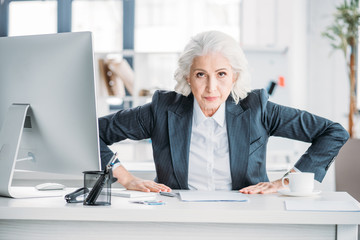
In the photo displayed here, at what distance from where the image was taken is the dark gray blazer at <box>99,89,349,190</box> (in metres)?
1.83

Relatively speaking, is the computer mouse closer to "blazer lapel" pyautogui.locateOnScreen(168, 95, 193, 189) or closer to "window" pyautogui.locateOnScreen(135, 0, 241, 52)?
"blazer lapel" pyautogui.locateOnScreen(168, 95, 193, 189)

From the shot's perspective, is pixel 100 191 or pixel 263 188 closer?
pixel 100 191

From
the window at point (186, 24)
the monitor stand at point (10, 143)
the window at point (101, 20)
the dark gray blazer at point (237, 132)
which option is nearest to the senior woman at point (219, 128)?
the dark gray blazer at point (237, 132)

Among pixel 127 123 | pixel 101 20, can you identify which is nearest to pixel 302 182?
pixel 127 123

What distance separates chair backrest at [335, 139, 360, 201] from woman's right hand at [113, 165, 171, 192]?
155 cm

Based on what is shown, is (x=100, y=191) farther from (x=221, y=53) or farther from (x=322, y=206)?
(x=221, y=53)

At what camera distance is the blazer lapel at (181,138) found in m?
1.84

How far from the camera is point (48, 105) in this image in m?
1.43

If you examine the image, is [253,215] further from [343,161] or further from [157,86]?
[157,86]

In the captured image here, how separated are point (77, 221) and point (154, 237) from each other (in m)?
0.23

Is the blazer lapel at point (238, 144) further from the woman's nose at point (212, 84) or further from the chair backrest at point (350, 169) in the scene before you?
the chair backrest at point (350, 169)

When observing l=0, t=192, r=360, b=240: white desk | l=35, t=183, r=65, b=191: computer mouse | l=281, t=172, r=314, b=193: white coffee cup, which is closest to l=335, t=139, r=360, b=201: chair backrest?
l=281, t=172, r=314, b=193: white coffee cup

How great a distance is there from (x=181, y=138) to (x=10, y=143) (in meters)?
0.70

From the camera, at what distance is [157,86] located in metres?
4.87
